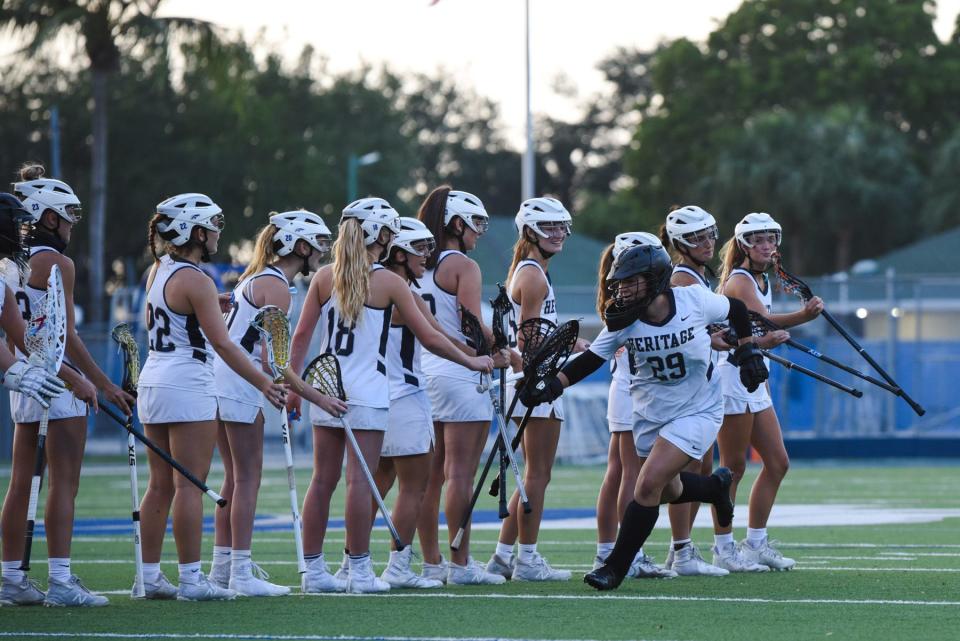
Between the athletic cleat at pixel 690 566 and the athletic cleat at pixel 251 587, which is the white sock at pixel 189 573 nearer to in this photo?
the athletic cleat at pixel 251 587

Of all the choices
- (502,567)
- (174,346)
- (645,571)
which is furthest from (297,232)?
(645,571)

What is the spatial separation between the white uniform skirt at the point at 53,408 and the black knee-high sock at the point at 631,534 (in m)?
2.89

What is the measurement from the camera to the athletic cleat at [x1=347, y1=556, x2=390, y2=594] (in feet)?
30.8

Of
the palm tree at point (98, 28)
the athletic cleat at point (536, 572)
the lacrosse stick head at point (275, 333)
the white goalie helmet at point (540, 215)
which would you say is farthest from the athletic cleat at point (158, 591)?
the palm tree at point (98, 28)

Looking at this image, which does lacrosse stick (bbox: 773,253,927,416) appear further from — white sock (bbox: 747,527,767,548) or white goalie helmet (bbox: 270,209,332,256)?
white goalie helmet (bbox: 270,209,332,256)

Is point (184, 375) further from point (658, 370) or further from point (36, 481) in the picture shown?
point (658, 370)

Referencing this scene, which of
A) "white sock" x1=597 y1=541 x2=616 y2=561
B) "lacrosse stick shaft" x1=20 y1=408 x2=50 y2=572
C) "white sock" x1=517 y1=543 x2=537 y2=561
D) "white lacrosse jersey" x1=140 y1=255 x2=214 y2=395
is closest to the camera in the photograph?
"lacrosse stick shaft" x1=20 y1=408 x2=50 y2=572

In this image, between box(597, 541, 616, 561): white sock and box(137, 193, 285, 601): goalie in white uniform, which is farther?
box(597, 541, 616, 561): white sock

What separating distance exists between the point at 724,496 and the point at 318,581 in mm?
2340

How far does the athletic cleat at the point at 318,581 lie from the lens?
9.47 meters

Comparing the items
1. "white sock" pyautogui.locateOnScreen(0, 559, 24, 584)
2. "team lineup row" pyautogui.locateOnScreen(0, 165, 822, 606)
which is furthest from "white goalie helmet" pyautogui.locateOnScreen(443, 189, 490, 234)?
"white sock" pyautogui.locateOnScreen(0, 559, 24, 584)

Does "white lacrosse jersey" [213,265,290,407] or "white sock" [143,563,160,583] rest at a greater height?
"white lacrosse jersey" [213,265,290,407]

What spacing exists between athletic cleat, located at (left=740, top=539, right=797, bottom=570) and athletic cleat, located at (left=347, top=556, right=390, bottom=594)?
2446 millimetres

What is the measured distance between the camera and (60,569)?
8.90m
